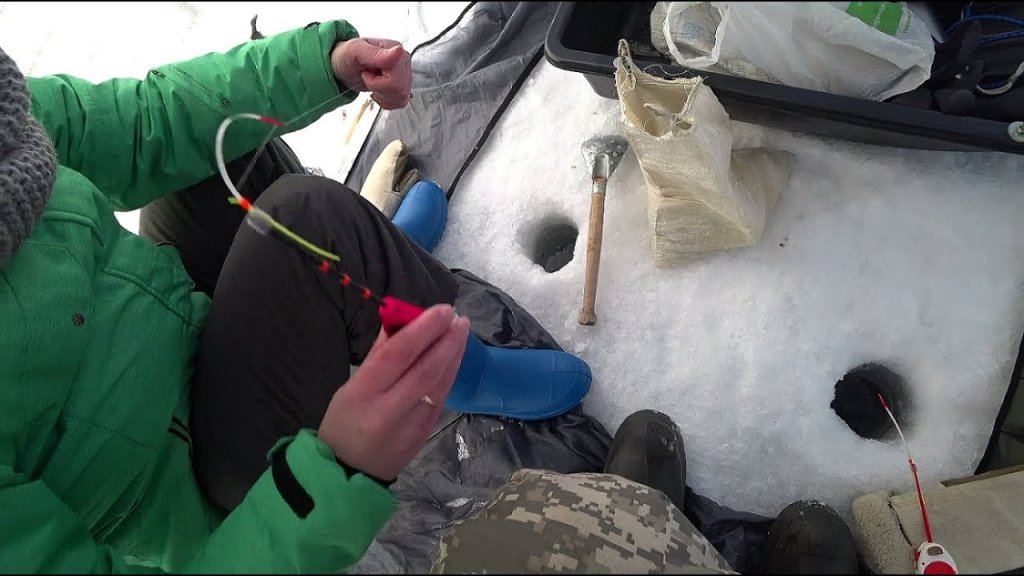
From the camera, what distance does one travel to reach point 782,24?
77 cm

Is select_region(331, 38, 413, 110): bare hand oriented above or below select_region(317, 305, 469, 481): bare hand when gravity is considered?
above

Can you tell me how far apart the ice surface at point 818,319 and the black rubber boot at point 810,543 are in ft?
0.24

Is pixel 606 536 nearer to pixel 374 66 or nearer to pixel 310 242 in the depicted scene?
pixel 310 242

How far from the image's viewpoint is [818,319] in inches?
34.1

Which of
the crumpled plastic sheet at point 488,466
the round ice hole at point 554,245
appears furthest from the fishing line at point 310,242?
the round ice hole at point 554,245

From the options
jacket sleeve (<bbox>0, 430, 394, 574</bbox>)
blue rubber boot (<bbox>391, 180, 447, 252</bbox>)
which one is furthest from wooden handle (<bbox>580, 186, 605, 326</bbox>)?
jacket sleeve (<bbox>0, 430, 394, 574</bbox>)

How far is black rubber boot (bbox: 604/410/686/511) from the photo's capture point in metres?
0.78

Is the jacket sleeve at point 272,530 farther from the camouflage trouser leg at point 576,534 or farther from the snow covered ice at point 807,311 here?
the snow covered ice at point 807,311

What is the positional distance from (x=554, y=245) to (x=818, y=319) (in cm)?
41

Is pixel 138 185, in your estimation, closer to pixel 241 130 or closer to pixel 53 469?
pixel 241 130

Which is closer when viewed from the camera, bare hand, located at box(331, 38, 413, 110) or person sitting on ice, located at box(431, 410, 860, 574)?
person sitting on ice, located at box(431, 410, 860, 574)

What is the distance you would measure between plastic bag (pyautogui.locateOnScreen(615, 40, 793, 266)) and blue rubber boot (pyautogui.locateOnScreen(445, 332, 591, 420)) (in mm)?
214

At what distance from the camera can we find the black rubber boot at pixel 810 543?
0.67 meters

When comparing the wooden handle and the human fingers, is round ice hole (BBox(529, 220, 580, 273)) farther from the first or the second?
the human fingers
